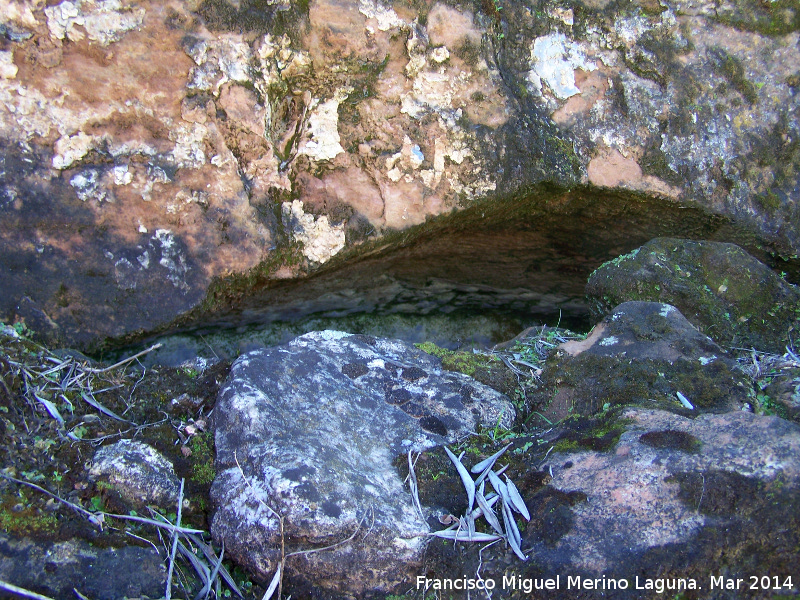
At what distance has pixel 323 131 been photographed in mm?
2043

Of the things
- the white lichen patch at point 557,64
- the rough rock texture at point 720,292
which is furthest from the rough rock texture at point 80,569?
the white lichen patch at point 557,64

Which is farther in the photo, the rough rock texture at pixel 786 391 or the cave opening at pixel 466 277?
the cave opening at pixel 466 277

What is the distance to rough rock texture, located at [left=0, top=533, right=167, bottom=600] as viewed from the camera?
1167mm

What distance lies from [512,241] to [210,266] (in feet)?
4.18

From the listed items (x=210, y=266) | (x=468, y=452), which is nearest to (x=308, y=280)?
(x=210, y=266)

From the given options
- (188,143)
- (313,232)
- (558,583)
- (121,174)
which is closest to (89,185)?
(121,174)

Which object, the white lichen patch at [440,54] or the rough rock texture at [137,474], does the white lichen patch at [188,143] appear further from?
the rough rock texture at [137,474]

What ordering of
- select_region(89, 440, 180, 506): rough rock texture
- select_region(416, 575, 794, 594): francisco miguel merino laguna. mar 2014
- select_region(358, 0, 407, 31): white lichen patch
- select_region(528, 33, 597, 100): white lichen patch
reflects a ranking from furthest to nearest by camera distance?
select_region(528, 33, 597, 100): white lichen patch, select_region(358, 0, 407, 31): white lichen patch, select_region(89, 440, 180, 506): rough rock texture, select_region(416, 575, 794, 594): francisco miguel merino laguna. mar 2014

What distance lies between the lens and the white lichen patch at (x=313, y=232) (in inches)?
81.4

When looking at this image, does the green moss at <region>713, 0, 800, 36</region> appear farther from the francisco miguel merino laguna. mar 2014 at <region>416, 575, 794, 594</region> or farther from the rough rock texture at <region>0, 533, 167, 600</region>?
the rough rock texture at <region>0, 533, 167, 600</region>

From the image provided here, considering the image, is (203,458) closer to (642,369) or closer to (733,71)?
(642,369)

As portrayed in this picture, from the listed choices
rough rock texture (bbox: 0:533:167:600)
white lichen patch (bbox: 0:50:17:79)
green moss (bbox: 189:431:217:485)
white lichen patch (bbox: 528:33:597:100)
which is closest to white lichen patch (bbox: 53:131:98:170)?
white lichen patch (bbox: 0:50:17:79)

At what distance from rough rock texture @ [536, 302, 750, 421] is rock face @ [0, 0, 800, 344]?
2.18 feet

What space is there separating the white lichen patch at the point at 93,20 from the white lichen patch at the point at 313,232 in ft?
2.35
